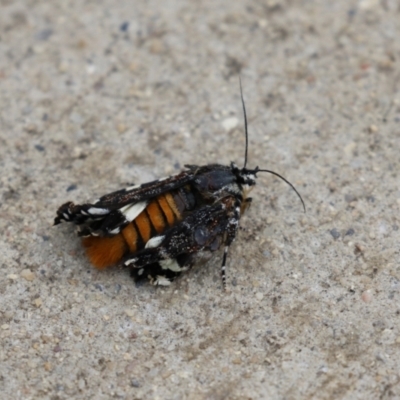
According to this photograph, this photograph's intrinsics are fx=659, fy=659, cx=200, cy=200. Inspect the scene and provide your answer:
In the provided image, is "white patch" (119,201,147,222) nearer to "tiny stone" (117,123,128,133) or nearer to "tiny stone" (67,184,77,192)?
"tiny stone" (67,184,77,192)

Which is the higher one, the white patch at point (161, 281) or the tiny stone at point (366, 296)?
the white patch at point (161, 281)

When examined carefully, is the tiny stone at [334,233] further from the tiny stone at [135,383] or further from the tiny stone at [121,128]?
the tiny stone at [121,128]

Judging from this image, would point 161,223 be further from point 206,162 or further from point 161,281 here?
point 206,162

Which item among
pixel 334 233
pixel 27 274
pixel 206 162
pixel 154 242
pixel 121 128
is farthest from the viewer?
pixel 121 128

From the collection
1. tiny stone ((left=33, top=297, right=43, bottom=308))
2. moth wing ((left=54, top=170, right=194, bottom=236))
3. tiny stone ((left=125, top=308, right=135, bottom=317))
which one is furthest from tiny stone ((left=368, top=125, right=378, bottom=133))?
tiny stone ((left=33, top=297, right=43, bottom=308))

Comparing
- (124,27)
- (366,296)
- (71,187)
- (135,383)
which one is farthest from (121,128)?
(366,296)

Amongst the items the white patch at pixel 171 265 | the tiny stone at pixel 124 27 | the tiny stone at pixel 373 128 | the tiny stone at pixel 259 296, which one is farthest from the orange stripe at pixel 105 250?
the tiny stone at pixel 124 27
